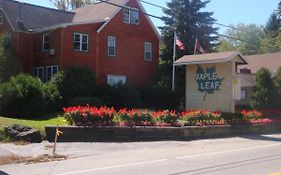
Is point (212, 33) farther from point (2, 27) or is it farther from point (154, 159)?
point (154, 159)

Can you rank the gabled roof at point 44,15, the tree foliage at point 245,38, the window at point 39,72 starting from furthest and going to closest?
the tree foliage at point 245,38
the gabled roof at point 44,15
the window at point 39,72

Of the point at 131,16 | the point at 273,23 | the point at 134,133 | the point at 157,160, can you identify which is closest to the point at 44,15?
the point at 131,16

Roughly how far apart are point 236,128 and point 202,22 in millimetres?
23687

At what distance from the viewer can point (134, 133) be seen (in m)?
19.8

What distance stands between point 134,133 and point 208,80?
9.03 metres

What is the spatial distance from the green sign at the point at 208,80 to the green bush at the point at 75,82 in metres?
8.47

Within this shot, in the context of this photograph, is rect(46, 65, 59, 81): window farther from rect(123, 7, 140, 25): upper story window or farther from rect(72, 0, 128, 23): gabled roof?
rect(123, 7, 140, 25): upper story window

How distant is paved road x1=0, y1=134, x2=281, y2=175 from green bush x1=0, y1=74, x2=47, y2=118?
958 cm

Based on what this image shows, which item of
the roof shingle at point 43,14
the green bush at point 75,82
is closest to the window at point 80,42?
the roof shingle at point 43,14

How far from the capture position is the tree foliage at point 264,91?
3000 cm

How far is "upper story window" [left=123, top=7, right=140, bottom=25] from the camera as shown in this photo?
4005 cm

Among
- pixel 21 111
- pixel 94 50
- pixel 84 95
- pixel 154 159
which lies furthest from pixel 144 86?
pixel 154 159

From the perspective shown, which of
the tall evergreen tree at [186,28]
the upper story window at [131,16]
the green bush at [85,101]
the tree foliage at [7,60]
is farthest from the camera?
the tall evergreen tree at [186,28]

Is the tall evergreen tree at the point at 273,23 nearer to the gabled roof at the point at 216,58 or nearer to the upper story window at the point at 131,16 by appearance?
the upper story window at the point at 131,16
